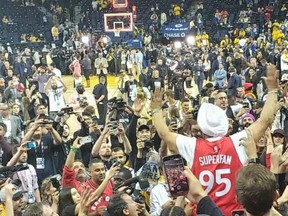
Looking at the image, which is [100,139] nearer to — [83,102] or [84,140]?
[84,140]

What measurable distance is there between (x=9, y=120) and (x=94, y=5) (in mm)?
23280

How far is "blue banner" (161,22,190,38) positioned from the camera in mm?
29250

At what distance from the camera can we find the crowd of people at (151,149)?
3.64m

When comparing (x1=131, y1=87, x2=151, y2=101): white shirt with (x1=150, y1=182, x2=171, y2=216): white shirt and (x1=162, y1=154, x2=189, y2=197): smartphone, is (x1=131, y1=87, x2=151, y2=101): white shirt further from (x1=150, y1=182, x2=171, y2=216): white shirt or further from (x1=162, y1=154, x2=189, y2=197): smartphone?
(x1=162, y1=154, x2=189, y2=197): smartphone

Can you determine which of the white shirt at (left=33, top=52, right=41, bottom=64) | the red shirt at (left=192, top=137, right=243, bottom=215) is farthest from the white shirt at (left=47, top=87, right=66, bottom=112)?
the white shirt at (left=33, top=52, right=41, bottom=64)

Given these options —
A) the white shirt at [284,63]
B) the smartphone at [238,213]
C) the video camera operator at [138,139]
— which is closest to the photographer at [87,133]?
the video camera operator at [138,139]

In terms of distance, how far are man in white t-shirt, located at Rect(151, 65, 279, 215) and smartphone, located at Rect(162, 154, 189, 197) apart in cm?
64

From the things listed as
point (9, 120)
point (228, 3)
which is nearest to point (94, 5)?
point (228, 3)

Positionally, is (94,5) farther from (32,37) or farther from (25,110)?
(25,110)

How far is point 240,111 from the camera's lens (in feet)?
29.6

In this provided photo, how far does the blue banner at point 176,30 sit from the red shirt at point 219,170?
84.6 ft

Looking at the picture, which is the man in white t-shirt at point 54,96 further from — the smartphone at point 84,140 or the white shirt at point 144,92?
the smartphone at point 84,140

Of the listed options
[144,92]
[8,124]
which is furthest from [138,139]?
[144,92]

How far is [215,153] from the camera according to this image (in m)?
3.72
